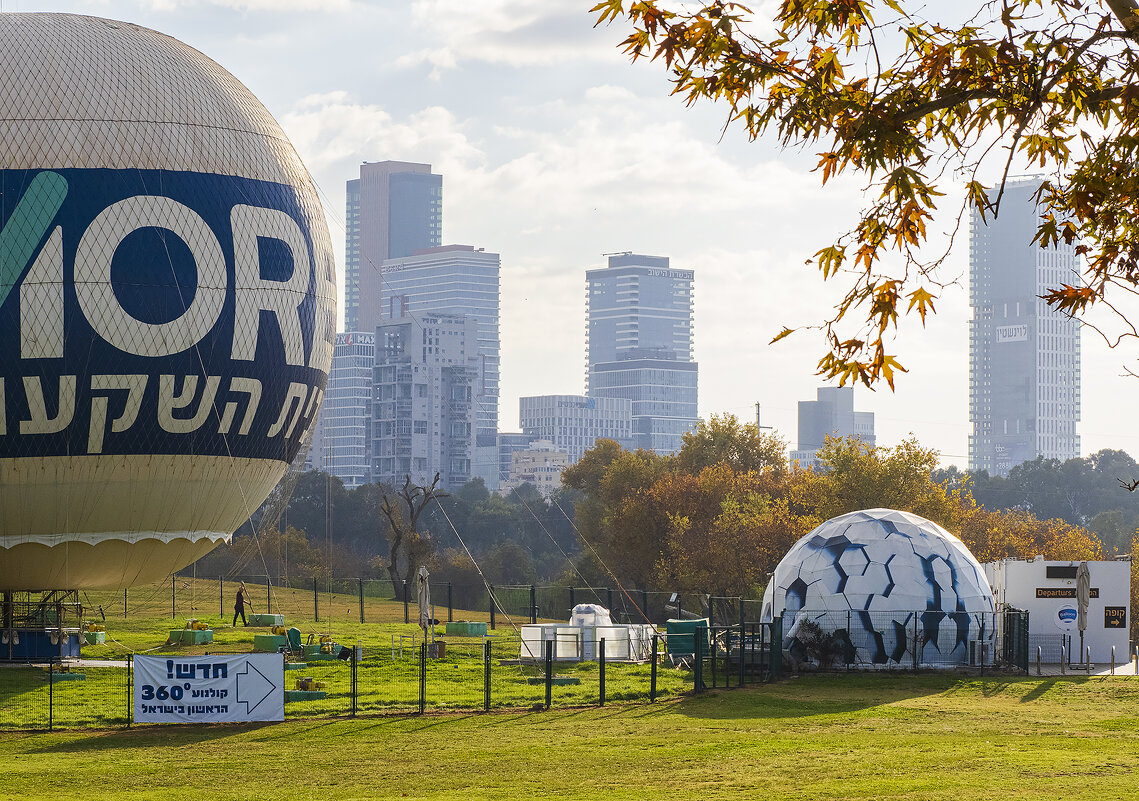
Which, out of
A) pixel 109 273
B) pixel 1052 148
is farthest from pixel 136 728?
pixel 1052 148

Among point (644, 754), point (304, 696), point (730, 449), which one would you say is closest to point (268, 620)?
point (304, 696)

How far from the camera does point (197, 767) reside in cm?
2030

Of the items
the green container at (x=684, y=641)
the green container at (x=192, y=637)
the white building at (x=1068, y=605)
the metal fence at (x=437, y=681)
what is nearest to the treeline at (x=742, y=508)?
the white building at (x=1068, y=605)

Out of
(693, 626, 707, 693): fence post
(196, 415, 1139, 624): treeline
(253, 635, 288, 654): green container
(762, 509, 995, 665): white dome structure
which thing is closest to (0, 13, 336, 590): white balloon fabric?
(253, 635, 288, 654): green container

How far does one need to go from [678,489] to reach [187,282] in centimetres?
4550

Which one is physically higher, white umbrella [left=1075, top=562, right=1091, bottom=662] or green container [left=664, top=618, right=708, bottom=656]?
white umbrella [left=1075, top=562, right=1091, bottom=662]

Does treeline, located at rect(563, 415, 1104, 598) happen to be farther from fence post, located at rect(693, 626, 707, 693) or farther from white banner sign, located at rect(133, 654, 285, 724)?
white banner sign, located at rect(133, 654, 285, 724)

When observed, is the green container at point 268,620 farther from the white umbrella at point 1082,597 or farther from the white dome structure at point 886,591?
the white umbrella at point 1082,597

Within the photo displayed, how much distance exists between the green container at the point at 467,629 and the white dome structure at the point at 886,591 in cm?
1014

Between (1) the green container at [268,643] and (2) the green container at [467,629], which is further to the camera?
(2) the green container at [467,629]

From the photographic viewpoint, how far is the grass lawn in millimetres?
17797

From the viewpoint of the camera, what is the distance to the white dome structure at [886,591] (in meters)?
33.1

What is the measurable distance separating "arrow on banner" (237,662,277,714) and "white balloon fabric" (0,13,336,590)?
719 centimetres

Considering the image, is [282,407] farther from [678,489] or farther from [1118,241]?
[678,489]
